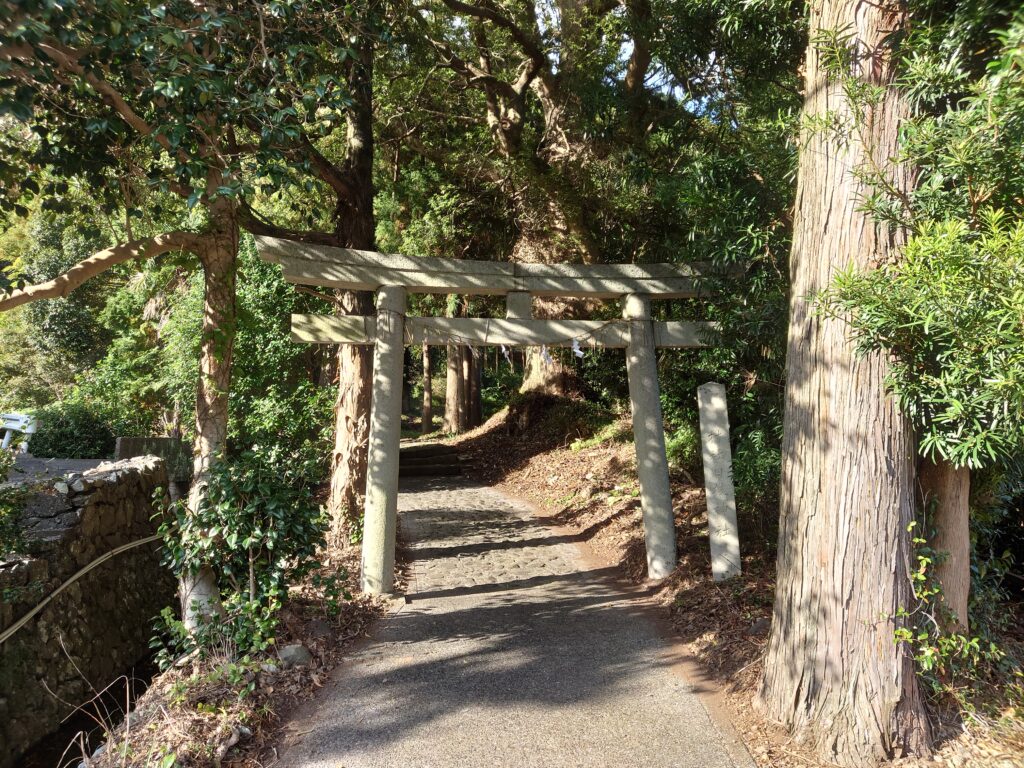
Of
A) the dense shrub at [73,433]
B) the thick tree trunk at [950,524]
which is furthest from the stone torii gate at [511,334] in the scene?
the dense shrub at [73,433]

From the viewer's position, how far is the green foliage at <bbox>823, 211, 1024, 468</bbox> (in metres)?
2.75

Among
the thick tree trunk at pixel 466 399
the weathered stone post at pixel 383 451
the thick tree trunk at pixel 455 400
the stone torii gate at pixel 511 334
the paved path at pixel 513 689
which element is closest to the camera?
the paved path at pixel 513 689

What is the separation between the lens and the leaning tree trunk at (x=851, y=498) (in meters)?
3.79

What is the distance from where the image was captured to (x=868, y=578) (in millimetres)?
3814

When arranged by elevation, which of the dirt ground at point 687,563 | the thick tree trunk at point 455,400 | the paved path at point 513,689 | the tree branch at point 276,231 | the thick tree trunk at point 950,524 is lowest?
the paved path at point 513,689

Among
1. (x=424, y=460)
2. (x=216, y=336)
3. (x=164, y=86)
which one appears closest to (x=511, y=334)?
(x=216, y=336)

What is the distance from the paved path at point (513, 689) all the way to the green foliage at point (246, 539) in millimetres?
803

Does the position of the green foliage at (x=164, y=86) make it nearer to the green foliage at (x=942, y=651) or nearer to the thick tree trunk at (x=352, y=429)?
the thick tree trunk at (x=352, y=429)

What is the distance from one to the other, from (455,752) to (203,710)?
162 cm

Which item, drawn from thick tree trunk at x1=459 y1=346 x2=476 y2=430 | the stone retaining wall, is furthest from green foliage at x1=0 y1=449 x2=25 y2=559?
thick tree trunk at x1=459 y1=346 x2=476 y2=430

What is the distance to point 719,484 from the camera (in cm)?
655

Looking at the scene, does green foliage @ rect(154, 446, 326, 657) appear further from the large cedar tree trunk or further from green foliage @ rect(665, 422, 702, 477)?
green foliage @ rect(665, 422, 702, 477)

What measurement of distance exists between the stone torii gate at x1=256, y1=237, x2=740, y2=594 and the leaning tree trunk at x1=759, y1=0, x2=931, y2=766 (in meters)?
2.45

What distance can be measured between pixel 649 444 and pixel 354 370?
389cm
